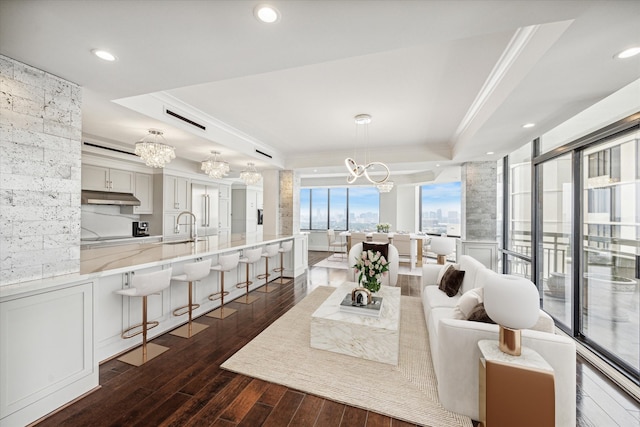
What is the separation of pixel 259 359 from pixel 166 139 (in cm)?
339

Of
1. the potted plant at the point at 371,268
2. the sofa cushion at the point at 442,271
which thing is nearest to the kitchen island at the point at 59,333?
the potted plant at the point at 371,268

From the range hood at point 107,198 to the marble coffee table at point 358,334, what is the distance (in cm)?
478

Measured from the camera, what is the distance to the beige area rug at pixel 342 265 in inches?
262

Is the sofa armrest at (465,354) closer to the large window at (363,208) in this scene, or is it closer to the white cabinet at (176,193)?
the white cabinet at (176,193)

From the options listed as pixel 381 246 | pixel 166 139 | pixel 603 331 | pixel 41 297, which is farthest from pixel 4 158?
pixel 603 331

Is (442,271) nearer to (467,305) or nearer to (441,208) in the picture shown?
(467,305)

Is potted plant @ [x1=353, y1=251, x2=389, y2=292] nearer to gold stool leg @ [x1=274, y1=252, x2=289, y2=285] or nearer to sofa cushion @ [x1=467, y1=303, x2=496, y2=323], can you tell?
sofa cushion @ [x1=467, y1=303, x2=496, y2=323]

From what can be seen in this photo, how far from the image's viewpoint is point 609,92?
2229 millimetres

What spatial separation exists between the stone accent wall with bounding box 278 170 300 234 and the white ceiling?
87.2 inches

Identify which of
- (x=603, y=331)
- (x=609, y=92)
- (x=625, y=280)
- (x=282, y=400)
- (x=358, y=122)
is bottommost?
(x=282, y=400)

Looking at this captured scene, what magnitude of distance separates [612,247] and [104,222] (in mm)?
7973

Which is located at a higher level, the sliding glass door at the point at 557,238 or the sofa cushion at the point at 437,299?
the sliding glass door at the point at 557,238

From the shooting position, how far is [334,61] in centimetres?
Result: 241

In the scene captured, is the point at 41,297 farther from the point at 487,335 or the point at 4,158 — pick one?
the point at 487,335
